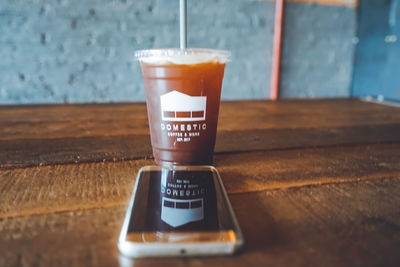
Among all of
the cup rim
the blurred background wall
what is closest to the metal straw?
the cup rim

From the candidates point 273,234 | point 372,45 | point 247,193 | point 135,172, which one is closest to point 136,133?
point 135,172

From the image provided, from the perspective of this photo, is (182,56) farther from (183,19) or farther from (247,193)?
(247,193)

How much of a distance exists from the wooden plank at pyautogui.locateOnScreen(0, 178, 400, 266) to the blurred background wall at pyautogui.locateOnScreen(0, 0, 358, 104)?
2.15 metres

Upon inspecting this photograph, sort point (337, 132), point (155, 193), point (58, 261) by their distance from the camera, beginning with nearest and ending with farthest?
point (58, 261), point (155, 193), point (337, 132)

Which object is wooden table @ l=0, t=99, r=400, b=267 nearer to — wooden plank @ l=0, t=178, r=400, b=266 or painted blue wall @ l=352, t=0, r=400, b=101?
wooden plank @ l=0, t=178, r=400, b=266

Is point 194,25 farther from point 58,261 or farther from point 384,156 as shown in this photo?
point 58,261

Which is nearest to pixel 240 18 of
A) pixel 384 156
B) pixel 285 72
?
pixel 285 72

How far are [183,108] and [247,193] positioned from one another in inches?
7.8

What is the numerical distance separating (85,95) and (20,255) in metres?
2.27

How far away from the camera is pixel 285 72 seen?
2764 millimetres

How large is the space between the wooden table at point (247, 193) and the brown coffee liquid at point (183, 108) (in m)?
0.06

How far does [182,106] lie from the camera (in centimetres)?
55

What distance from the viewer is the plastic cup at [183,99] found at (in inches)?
21.6

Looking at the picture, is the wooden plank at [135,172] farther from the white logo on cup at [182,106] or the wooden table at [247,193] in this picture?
the white logo on cup at [182,106]
